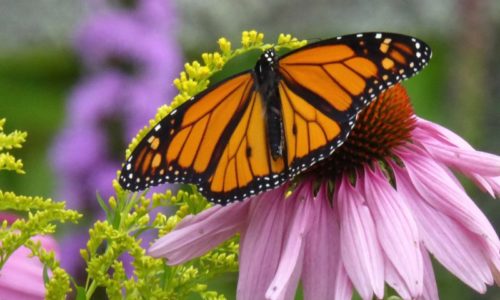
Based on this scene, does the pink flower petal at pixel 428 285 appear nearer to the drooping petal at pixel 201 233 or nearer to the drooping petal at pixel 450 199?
the drooping petal at pixel 450 199

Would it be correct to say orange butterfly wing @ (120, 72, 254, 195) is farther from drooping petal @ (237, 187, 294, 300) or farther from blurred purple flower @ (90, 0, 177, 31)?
blurred purple flower @ (90, 0, 177, 31)

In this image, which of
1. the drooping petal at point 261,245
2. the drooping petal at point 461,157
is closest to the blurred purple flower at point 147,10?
the drooping petal at point 461,157

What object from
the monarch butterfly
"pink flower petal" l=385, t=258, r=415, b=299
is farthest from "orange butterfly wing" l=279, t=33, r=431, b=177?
"pink flower petal" l=385, t=258, r=415, b=299

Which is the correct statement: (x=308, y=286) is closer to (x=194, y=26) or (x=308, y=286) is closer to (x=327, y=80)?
(x=327, y=80)

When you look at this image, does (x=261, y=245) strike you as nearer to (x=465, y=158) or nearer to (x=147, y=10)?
(x=465, y=158)

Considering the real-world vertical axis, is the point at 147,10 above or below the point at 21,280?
above

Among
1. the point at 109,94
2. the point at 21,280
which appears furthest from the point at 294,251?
the point at 109,94
